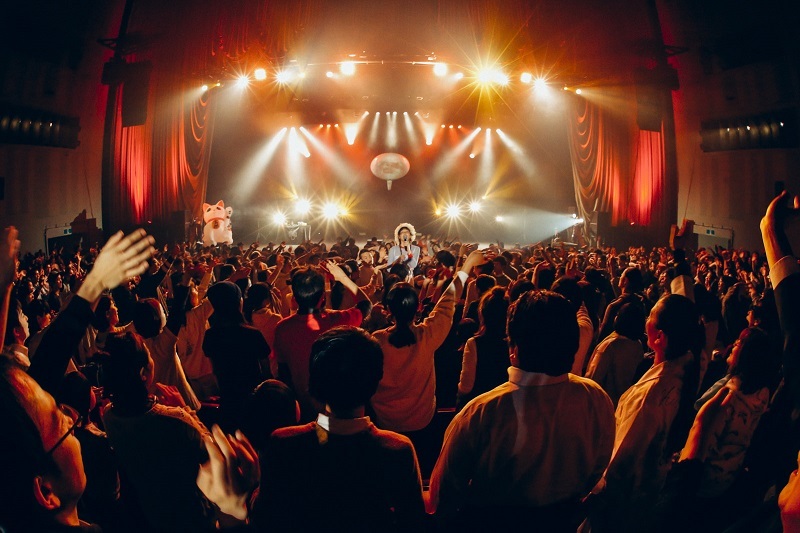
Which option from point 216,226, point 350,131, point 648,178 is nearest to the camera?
point 648,178

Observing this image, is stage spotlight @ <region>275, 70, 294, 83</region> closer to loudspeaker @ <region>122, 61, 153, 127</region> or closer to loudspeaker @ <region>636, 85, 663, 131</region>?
loudspeaker @ <region>122, 61, 153, 127</region>

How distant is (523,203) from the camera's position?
2895 centimetres

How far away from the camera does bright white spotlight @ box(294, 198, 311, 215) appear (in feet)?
92.8

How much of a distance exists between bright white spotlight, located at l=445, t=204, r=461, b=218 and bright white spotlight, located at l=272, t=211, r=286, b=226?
819 cm

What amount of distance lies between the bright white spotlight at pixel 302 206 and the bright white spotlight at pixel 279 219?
0.92m

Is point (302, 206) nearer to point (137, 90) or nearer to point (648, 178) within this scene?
point (137, 90)

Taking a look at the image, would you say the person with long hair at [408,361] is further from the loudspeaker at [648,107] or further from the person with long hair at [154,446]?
the loudspeaker at [648,107]

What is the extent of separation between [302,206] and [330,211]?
1607 millimetres

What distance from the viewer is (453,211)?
2969 centimetres

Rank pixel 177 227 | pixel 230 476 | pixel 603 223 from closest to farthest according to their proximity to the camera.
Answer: pixel 230 476
pixel 177 227
pixel 603 223

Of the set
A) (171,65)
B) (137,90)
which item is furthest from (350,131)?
(137,90)

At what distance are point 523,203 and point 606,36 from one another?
1330cm

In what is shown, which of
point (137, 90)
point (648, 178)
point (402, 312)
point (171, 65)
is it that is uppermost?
point (171, 65)

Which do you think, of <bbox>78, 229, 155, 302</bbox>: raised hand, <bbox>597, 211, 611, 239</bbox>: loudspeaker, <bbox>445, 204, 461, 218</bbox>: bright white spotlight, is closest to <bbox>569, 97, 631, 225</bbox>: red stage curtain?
<bbox>597, 211, 611, 239</bbox>: loudspeaker
